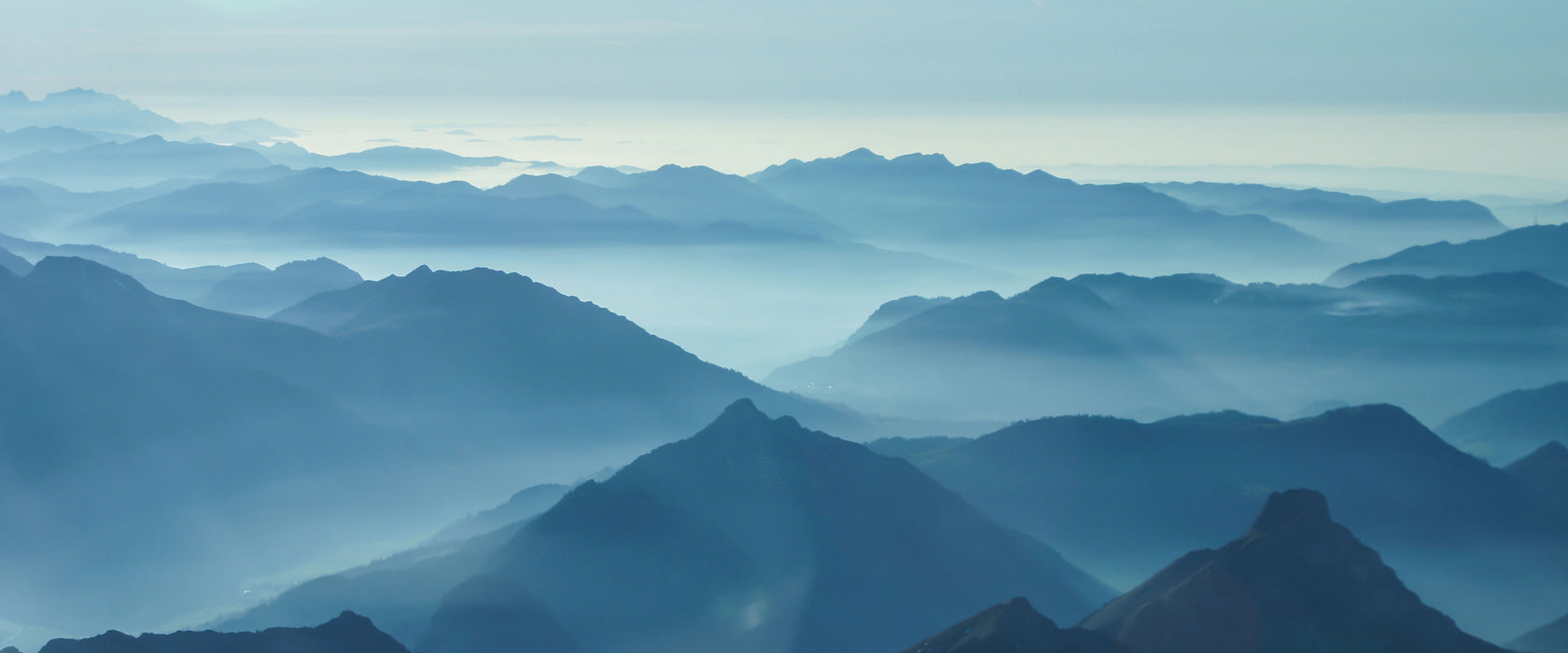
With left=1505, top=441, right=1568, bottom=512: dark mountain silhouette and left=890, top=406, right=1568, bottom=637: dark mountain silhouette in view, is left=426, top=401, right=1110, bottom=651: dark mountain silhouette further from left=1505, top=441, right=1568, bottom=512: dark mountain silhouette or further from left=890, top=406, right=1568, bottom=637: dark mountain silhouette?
left=1505, top=441, right=1568, bottom=512: dark mountain silhouette

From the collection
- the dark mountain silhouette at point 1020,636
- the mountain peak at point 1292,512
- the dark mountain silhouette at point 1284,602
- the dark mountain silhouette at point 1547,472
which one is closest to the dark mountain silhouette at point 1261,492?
the dark mountain silhouette at point 1547,472

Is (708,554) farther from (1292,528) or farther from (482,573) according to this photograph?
(1292,528)

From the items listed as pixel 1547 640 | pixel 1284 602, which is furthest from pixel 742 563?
pixel 1547 640

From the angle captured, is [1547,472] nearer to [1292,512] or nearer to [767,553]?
[1292,512]

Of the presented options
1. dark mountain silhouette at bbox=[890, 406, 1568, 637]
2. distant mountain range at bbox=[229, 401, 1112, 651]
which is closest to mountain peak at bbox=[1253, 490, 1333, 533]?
distant mountain range at bbox=[229, 401, 1112, 651]

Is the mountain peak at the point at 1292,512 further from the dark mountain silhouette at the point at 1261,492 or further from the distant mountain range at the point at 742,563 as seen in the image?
the dark mountain silhouette at the point at 1261,492
